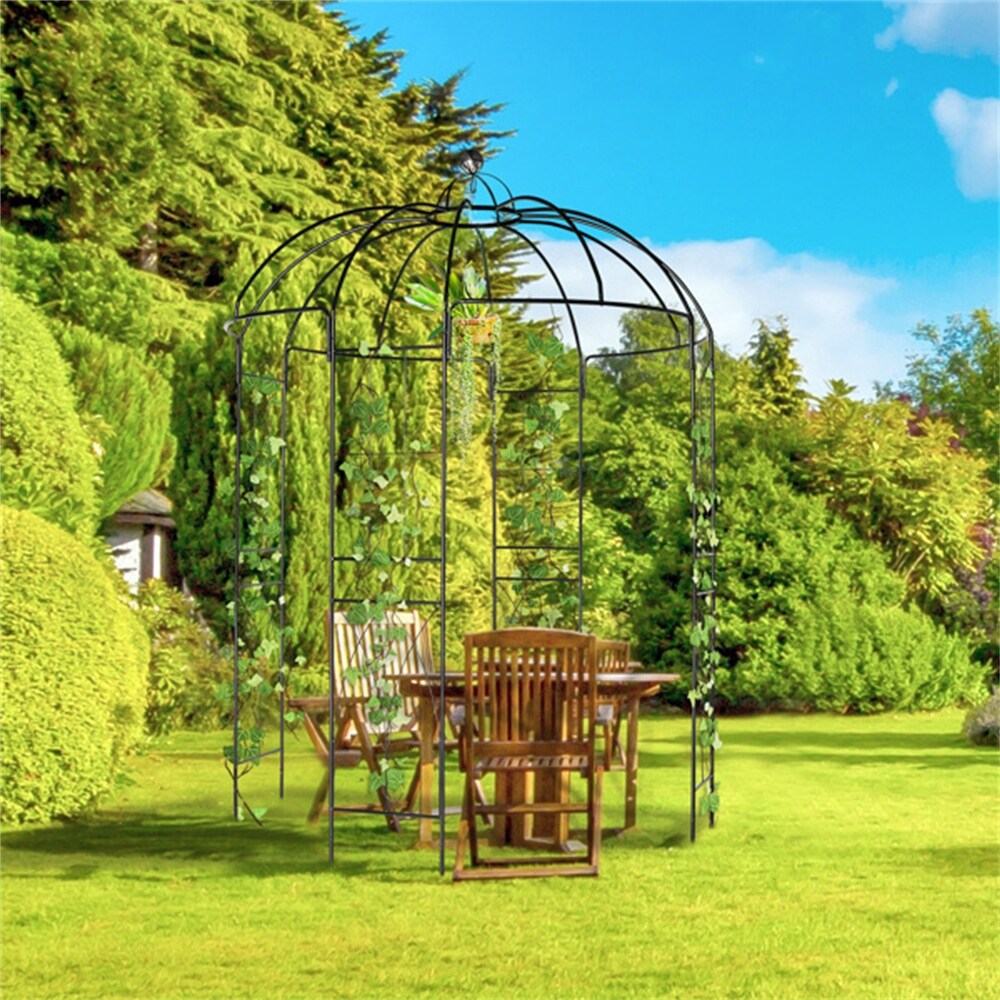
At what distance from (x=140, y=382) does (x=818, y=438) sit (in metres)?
6.35

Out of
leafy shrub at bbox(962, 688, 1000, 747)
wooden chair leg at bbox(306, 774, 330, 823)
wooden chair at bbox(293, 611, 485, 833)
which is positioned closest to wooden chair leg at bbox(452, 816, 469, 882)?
wooden chair at bbox(293, 611, 485, 833)

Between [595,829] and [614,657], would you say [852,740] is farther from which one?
[595,829]

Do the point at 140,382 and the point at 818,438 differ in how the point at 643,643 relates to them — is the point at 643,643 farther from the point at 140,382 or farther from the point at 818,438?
the point at 140,382

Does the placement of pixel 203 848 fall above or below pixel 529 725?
below

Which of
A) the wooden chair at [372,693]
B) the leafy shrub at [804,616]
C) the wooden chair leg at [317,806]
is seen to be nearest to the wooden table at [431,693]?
the wooden chair at [372,693]

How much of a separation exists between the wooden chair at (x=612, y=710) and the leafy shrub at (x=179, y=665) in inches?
167

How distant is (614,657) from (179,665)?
4.79 metres

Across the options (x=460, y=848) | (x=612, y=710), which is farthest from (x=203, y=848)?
(x=612, y=710)

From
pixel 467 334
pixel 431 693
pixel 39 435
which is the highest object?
pixel 467 334

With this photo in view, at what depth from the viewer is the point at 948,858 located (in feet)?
22.9

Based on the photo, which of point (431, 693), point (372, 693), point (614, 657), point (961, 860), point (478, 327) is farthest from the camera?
point (614, 657)

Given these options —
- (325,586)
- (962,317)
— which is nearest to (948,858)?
(325,586)

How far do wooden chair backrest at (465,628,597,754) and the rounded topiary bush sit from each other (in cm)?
236

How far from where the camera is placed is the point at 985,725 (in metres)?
11.1
